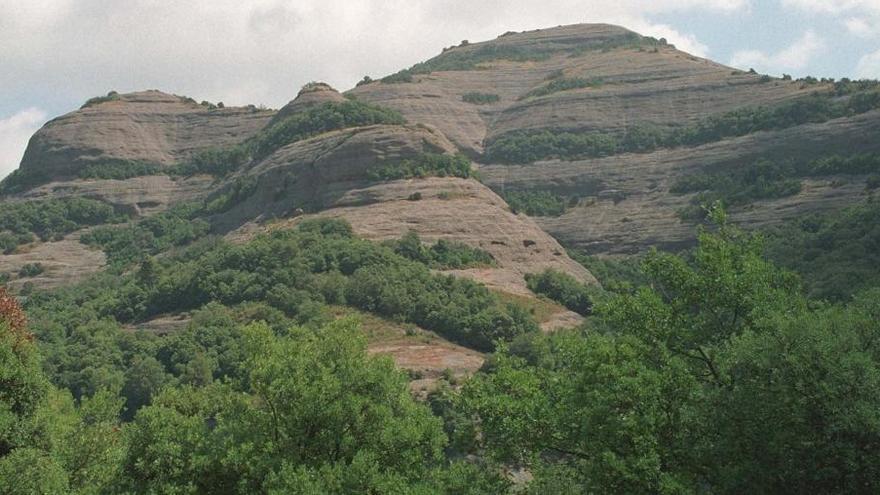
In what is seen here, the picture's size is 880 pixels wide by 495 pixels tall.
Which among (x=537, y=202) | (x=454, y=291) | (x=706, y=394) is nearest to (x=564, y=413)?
(x=706, y=394)

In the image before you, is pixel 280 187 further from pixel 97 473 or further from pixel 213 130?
pixel 97 473

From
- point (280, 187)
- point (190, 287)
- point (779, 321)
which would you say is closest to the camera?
point (779, 321)

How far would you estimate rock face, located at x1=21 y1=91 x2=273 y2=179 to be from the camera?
16512cm

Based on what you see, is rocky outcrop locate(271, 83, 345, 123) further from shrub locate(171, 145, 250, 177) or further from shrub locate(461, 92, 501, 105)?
shrub locate(461, 92, 501, 105)

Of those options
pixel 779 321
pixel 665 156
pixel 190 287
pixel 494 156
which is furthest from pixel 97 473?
pixel 494 156

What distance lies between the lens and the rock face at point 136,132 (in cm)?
16512

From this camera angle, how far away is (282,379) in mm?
25562

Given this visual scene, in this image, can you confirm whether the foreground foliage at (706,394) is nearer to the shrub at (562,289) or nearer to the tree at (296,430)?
the tree at (296,430)

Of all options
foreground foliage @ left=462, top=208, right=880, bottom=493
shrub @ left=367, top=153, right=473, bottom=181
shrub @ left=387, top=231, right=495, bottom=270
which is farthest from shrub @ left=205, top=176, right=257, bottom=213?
foreground foliage @ left=462, top=208, right=880, bottom=493

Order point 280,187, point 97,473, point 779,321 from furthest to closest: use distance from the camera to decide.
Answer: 1. point 280,187
2. point 97,473
3. point 779,321

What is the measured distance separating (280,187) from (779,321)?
108 metres

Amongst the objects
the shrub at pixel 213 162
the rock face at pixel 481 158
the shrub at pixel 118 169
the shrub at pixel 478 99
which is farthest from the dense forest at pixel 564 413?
the shrub at pixel 478 99

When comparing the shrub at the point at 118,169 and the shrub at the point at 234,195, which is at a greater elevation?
the shrub at the point at 118,169

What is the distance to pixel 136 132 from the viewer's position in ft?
576
